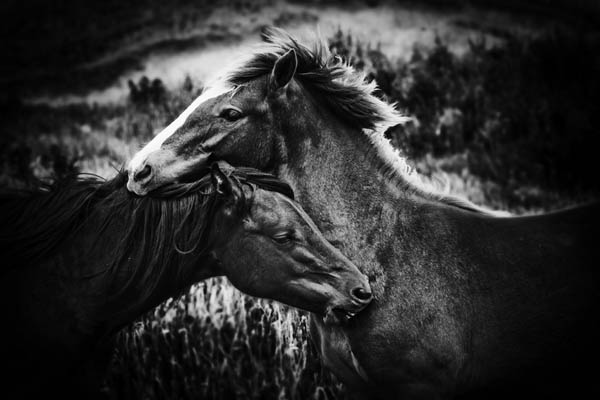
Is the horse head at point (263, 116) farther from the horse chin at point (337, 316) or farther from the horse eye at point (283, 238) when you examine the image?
the horse chin at point (337, 316)

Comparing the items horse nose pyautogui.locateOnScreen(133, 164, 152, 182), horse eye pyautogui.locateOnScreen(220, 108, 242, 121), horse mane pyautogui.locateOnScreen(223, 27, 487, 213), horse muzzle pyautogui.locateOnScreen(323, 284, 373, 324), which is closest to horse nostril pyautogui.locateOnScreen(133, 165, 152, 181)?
horse nose pyautogui.locateOnScreen(133, 164, 152, 182)

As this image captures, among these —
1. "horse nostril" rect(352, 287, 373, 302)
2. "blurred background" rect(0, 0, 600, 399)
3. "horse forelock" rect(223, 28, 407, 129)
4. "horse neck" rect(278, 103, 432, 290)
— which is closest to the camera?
"horse nostril" rect(352, 287, 373, 302)

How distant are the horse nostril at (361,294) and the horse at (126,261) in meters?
0.03

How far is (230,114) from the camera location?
3.43 meters

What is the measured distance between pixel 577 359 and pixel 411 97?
212 inches

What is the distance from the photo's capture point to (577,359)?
118 inches

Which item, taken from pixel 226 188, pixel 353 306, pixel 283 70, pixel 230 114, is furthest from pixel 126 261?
pixel 283 70

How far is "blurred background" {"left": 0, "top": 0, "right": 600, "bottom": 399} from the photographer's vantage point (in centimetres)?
743

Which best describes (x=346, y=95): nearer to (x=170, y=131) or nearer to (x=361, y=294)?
(x=170, y=131)

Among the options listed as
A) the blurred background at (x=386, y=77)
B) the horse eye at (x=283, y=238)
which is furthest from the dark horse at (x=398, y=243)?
the blurred background at (x=386, y=77)

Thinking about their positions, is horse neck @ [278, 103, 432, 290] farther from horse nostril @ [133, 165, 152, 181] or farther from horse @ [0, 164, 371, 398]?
horse nostril @ [133, 165, 152, 181]

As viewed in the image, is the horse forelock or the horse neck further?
the horse forelock

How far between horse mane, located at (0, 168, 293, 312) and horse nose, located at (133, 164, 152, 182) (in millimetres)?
102

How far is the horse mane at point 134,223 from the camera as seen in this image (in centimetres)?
324
